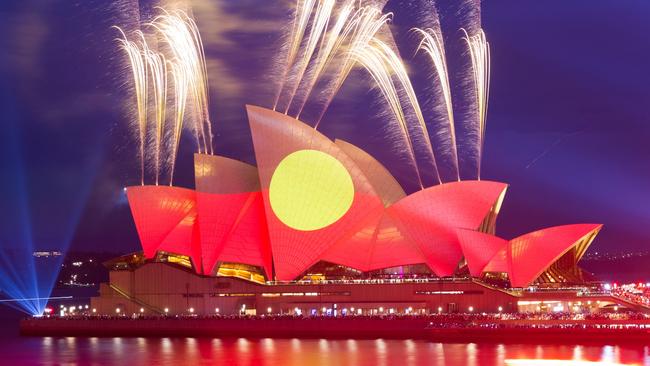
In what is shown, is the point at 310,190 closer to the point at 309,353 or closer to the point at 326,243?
the point at 326,243

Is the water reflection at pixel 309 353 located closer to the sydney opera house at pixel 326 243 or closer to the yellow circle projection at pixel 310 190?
the sydney opera house at pixel 326 243

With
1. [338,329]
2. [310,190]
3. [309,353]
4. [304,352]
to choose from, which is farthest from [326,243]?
[309,353]

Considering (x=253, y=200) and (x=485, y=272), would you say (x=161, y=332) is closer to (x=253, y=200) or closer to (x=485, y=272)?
(x=253, y=200)

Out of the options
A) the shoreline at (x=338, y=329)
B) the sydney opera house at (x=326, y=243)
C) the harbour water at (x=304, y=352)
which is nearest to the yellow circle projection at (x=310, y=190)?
the sydney opera house at (x=326, y=243)

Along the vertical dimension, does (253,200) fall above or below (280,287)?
above

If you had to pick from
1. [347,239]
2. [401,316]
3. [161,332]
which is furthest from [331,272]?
[161,332]

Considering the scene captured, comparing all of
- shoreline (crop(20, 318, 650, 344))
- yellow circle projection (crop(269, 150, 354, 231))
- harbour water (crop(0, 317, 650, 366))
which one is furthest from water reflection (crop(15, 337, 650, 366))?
yellow circle projection (crop(269, 150, 354, 231))
